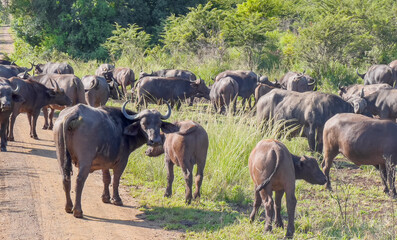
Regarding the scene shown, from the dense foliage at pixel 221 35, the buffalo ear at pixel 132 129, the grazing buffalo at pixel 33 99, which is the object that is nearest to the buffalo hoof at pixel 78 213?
the buffalo ear at pixel 132 129

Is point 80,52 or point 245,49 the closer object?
point 245,49

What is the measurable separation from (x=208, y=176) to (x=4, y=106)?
4.81m

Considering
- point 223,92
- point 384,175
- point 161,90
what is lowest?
point 223,92

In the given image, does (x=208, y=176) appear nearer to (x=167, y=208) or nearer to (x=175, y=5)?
(x=167, y=208)

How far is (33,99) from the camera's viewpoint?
1380cm

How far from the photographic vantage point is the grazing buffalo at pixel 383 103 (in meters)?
15.5

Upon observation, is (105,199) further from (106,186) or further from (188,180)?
(188,180)

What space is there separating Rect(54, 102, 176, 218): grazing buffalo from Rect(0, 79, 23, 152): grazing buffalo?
4.13 m

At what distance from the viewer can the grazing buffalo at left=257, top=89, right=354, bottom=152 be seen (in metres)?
13.1

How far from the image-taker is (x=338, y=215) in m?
8.27

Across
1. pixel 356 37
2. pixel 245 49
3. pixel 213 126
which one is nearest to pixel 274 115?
pixel 213 126

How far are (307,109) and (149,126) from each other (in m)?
5.89

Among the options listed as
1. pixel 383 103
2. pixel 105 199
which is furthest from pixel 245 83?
pixel 105 199

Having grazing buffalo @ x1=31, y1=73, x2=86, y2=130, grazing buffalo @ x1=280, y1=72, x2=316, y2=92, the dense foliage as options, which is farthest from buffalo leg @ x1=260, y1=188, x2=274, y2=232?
the dense foliage
